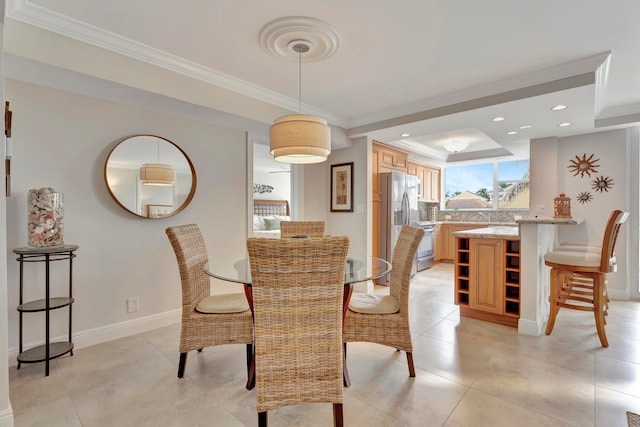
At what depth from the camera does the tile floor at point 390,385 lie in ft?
5.50

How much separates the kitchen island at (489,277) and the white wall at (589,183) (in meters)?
1.87

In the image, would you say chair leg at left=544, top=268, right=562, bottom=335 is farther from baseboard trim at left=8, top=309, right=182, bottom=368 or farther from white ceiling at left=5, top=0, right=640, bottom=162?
baseboard trim at left=8, top=309, right=182, bottom=368

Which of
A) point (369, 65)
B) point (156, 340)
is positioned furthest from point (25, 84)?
point (369, 65)

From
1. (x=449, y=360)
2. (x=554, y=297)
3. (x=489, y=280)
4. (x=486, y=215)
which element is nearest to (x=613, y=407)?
(x=449, y=360)

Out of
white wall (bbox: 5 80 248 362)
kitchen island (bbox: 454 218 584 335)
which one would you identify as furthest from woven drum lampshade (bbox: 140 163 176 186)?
kitchen island (bbox: 454 218 584 335)

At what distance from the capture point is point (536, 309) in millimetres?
2750

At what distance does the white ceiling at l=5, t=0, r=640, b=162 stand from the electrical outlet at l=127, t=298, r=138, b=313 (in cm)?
190

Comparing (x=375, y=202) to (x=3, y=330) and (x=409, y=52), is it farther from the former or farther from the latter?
(x=3, y=330)

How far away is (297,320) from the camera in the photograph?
1.38m

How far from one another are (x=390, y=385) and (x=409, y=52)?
2.34 m

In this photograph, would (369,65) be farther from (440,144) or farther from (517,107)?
(440,144)

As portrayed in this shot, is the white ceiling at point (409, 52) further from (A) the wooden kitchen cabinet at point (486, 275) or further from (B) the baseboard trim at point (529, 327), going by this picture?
(B) the baseboard trim at point (529, 327)

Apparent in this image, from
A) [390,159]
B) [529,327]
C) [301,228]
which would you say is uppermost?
[390,159]

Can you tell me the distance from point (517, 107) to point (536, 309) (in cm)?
187
